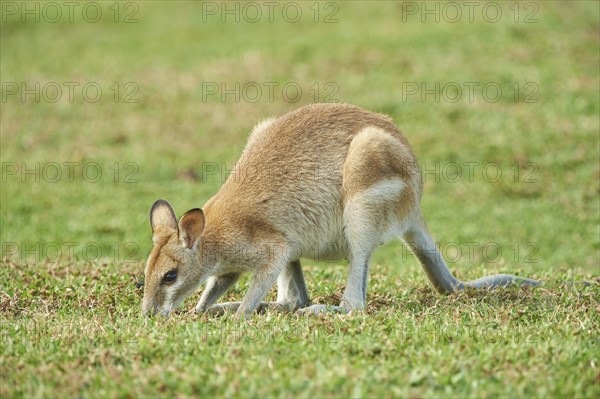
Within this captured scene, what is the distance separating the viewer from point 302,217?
7109mm

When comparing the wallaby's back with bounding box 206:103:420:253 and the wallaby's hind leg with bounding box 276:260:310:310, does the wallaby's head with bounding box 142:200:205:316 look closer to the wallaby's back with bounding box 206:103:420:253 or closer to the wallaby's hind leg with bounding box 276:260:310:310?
the wallaby's back with bounding box 206:103:420:253

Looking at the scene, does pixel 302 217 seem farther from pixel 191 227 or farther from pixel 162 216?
pixel 162 216

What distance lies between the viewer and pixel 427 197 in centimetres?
1384

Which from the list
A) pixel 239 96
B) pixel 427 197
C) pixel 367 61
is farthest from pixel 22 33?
pixel 427 197

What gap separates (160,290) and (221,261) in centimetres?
60

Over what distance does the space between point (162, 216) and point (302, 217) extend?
1.09 m

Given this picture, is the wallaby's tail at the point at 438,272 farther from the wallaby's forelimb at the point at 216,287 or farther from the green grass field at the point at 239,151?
the wallaby's forelimb at the point at 216,287

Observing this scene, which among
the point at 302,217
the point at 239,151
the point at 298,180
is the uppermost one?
the point at 298,180

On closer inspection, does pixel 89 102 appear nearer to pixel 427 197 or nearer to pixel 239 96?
pixel 239 96

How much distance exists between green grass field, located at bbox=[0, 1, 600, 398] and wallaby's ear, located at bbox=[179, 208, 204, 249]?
60cm

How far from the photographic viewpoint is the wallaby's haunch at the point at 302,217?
6785 millimetres

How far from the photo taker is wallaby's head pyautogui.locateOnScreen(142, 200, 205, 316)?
6449 mm

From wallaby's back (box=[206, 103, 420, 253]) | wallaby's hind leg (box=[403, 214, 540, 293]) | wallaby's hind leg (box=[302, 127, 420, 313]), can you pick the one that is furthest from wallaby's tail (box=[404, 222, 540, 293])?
wallaby's back (box=[206, 103, 420, 253])

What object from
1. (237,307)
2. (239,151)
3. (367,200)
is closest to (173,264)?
(237,307)
